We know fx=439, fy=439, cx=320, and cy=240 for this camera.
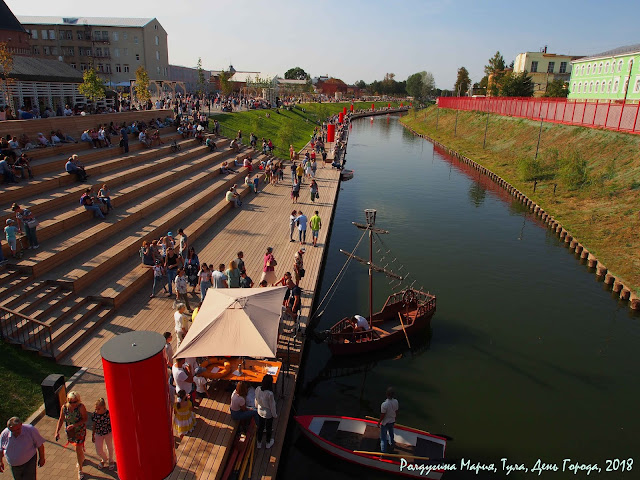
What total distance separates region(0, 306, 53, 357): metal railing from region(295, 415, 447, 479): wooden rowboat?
22.0ft

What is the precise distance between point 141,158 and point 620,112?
121ft

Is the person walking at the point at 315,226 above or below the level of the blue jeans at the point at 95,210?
below

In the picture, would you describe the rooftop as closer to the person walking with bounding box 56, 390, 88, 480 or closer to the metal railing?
the metal railing

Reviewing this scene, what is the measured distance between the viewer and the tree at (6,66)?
2317cm

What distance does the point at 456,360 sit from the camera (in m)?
14.9

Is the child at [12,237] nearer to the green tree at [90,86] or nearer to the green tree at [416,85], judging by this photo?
the green tree at [90,86]

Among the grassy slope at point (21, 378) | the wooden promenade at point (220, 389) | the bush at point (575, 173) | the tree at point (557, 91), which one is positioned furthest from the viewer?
the tree at point (557, 91)

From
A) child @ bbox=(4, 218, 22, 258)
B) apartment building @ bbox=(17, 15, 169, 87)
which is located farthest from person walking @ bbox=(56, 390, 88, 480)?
apartment building @ bbox=(17, 15, 169, 87)

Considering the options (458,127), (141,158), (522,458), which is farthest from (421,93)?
(522,458)

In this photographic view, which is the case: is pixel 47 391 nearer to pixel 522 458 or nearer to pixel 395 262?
pixel 522 458

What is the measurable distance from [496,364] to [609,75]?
63.4 meters

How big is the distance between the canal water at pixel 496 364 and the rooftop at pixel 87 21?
59.0 meters

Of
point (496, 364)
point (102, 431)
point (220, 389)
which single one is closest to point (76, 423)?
point (102, 431)

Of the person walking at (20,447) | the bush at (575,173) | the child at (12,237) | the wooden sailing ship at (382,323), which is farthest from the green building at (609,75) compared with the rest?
the person walking at (20,447)
